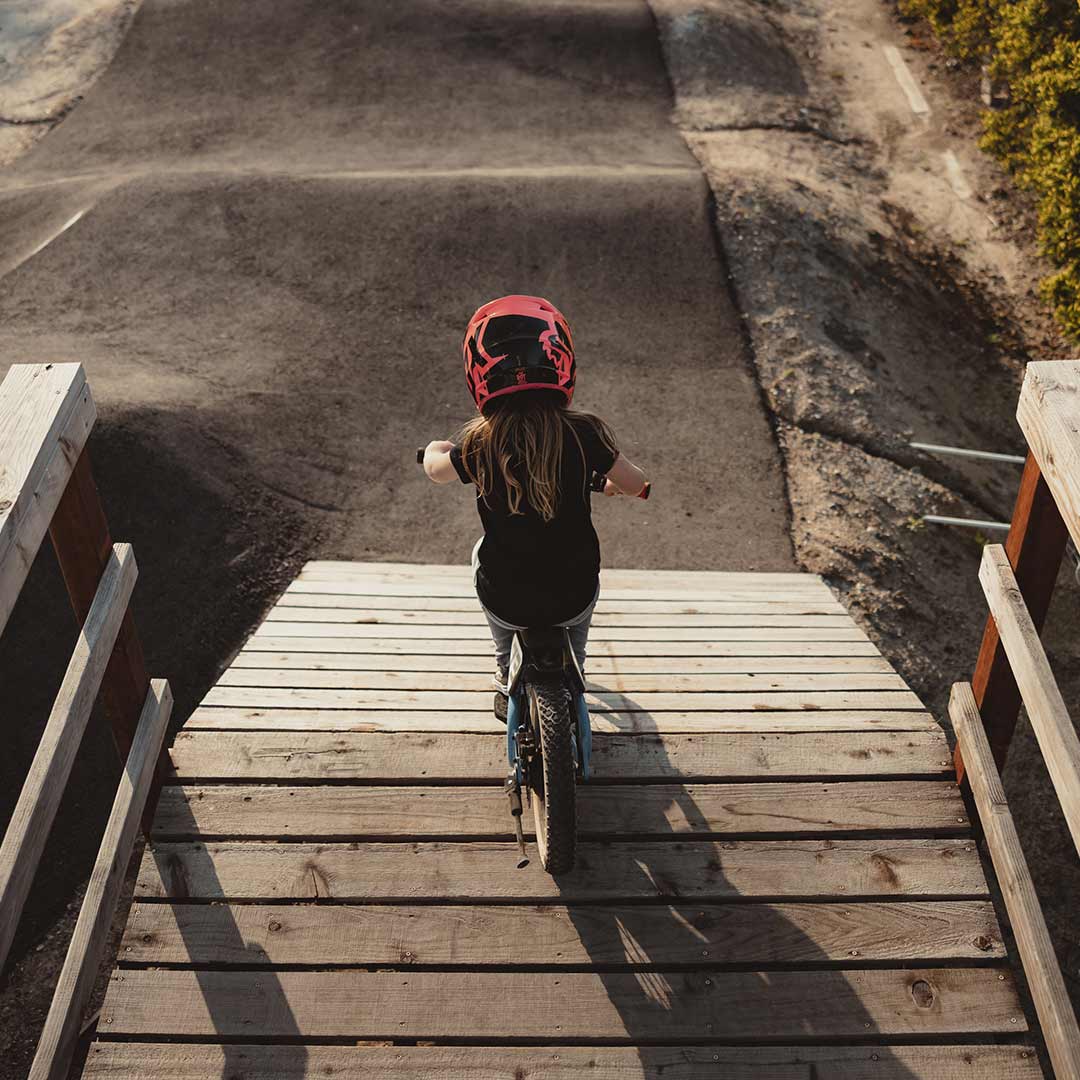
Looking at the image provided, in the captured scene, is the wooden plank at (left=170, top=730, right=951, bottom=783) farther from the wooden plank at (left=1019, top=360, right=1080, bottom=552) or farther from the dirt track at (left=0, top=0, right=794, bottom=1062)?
the dirt track at (left=0, top=0, right=794, bottom=1062)

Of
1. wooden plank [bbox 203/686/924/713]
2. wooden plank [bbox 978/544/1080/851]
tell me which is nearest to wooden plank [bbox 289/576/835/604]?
wooden plank [bbox 203/686/924/713]

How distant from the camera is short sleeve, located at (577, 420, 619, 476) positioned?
3.23 m

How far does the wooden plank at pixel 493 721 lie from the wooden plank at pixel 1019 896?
0.47m

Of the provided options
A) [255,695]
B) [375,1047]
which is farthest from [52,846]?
[375,1047]

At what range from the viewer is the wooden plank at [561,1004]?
3068 millimetres

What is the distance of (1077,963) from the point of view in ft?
21.9

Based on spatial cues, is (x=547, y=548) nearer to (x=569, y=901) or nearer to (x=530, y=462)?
(x=530, y=462)

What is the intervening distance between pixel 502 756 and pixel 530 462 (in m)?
1.32

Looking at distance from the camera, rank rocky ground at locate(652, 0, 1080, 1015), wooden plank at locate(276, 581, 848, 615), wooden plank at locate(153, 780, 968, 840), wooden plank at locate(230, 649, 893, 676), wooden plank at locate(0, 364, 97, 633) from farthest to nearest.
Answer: rocky ground at locate(652, 0, 1080, 1015), wooden plank at locate(276, 581, 848, 615), wooden plank at locate(230, 649, 893, 676), wooden plank at locate(153, 780, 968, 840), wooden plank at locate(0, 364, 97, 633)

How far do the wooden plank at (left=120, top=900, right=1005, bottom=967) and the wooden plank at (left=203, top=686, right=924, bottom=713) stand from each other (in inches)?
38.2

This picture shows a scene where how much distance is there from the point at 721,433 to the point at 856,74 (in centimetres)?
1003

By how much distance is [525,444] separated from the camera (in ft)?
10.3

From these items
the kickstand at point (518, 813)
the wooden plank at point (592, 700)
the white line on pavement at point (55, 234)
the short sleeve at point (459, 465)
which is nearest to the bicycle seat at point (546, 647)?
the kickstand at point (518, 813)

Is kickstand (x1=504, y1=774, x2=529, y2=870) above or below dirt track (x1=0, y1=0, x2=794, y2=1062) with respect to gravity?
above
